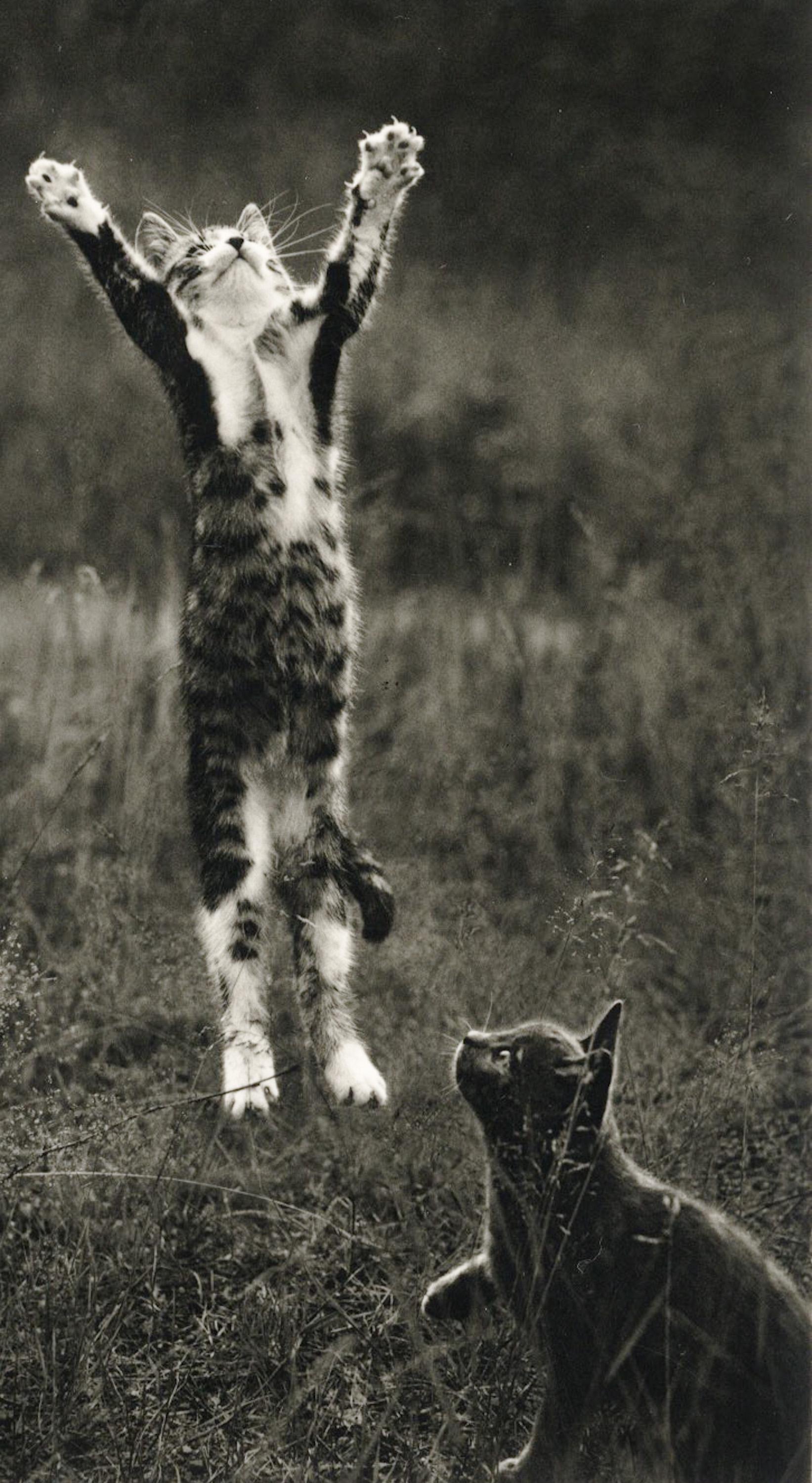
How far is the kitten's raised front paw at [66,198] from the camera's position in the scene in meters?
2.67

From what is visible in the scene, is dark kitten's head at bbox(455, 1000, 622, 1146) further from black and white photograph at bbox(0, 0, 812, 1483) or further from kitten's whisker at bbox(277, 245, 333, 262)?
kitten's whisker at bbox(277, 245, 333, 262)

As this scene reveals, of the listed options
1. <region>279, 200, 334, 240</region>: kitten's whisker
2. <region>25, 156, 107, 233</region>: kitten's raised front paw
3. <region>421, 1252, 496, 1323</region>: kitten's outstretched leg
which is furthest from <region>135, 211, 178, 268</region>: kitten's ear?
<region>421, 1252, 496, 1323</region>: kitten's outstretched leg

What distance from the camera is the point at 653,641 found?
311 cm

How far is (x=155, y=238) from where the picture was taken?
2.83 meters

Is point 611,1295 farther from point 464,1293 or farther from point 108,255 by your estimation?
point 108,255

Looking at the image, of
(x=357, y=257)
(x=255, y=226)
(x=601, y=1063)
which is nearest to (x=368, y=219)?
(x=357, y=257)

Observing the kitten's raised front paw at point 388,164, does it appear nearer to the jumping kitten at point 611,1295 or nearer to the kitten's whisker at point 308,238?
the kitten's whisker at point 308,238

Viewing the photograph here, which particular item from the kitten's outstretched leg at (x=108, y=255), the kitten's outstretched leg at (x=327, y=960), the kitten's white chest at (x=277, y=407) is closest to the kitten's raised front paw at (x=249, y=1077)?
the kitten's outstretched leg at (x=327, y=960)

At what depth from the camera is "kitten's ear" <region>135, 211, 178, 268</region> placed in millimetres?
2783

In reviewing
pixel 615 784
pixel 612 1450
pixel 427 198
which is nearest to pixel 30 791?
pixel 615 784

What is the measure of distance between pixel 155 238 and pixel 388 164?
1.66 feet

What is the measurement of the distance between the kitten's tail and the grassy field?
1.8 inches

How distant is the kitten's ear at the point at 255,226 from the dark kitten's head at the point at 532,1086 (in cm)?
167

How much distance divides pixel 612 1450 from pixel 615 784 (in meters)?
1.34
